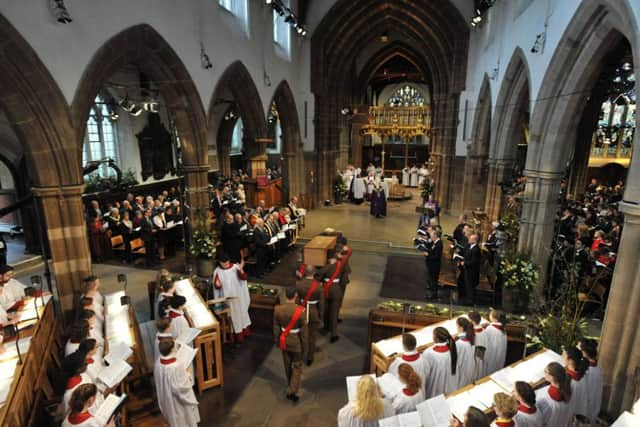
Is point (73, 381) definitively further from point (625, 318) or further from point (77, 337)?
point (625, 318)

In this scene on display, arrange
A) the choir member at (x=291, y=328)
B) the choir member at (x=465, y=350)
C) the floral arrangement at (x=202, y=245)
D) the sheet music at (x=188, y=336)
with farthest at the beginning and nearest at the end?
the floral arrangement at (x=202, y=245)
the choir member at (x=291, y=328)
the choir member at (x=465, y=350)
the sheet music at (x=188, y=336)

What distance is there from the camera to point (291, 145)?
16.6m

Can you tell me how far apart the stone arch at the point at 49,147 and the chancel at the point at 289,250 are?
3 cm

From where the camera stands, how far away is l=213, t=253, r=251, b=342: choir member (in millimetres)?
6453

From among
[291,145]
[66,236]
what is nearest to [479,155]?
[291,145]

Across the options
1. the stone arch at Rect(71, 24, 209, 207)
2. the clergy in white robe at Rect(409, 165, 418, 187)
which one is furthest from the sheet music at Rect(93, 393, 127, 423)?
the clergy in white robe at Rect(409, 165, 418, 187)

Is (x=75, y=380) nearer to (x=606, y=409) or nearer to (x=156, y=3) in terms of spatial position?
(x=606, y=409)

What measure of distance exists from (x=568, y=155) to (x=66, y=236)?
9617 mm

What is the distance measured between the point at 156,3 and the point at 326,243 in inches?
259

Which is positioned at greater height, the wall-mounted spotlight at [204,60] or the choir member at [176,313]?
the wall-mounted spotlight at [204,60]

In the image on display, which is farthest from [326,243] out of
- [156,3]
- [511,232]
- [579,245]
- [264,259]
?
[156,3]

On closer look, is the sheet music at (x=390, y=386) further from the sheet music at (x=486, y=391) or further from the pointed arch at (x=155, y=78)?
the pointed arch at (x=155, y=78)

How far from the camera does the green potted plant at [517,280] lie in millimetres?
7324

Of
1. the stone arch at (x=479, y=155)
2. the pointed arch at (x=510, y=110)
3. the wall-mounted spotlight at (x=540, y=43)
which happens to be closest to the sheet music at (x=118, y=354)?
the wall-mounted spotlight at (x=540, y=43)
